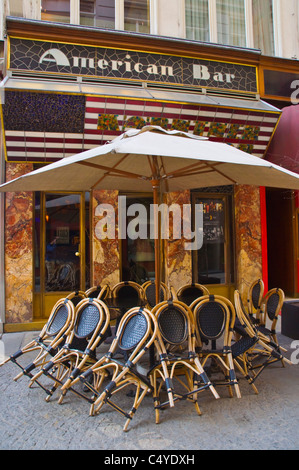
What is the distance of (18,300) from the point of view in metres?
6.67

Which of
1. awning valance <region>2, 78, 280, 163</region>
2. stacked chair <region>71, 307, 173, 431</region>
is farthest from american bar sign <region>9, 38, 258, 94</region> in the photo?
stacked chair <region>71, 307, 173, 431</region>

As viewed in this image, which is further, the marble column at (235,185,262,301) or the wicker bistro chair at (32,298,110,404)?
the marble column at (235,185,262,301)

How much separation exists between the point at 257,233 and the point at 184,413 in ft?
17.4

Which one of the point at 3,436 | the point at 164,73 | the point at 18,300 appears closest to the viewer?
the point at 3,436

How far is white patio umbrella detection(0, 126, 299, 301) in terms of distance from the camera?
320cm

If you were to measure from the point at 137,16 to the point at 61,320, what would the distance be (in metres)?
6.81

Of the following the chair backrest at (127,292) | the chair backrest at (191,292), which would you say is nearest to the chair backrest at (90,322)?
the chair backrest at (127,292)

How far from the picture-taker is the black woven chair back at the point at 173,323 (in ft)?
12.2

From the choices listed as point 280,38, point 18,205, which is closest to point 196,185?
point 18,205

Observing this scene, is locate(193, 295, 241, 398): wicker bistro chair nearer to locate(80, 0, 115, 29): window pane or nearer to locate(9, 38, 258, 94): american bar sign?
locate(9, 38, 258, 94): american bar sign

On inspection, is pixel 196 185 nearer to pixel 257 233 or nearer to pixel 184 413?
pixel 257 233

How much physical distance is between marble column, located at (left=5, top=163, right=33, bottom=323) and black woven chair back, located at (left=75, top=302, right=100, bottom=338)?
10.3 feet

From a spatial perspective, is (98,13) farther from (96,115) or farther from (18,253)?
(18,253)
